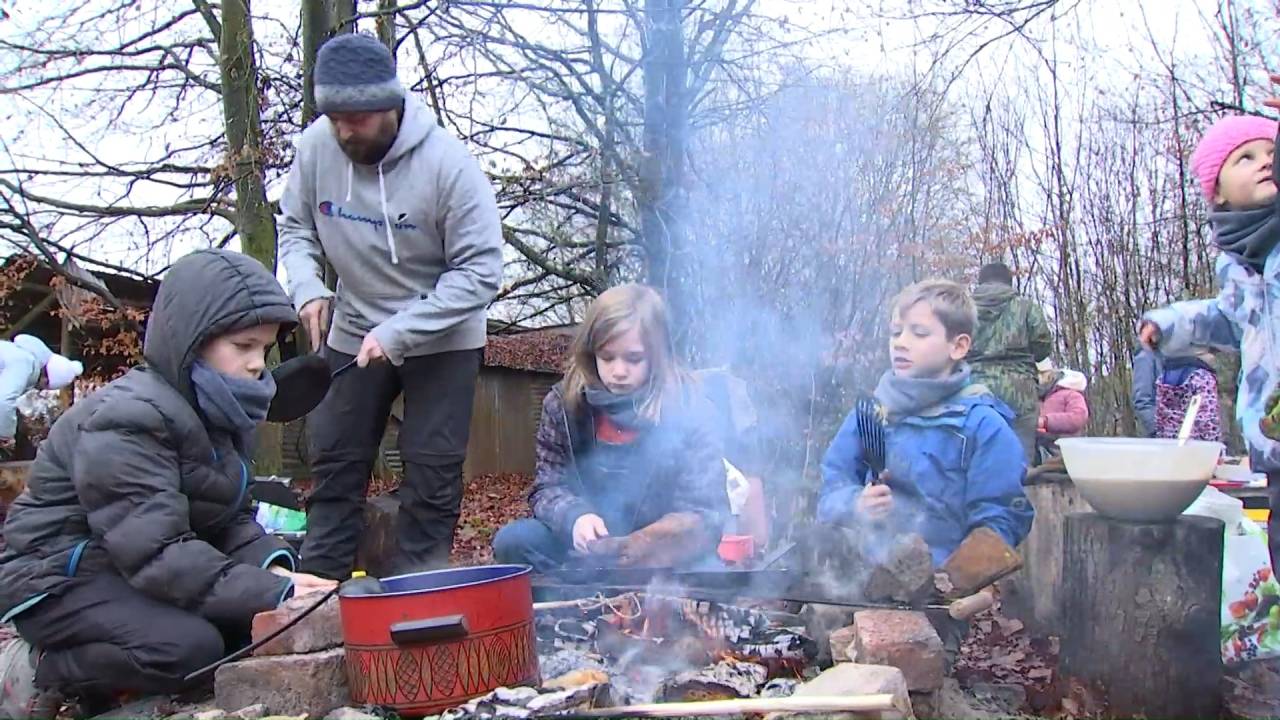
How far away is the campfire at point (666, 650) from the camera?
2381 mm

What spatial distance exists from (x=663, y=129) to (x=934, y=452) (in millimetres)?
4078

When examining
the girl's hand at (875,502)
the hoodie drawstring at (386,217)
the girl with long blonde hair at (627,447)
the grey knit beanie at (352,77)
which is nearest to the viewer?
the girl's hand at (875,502)

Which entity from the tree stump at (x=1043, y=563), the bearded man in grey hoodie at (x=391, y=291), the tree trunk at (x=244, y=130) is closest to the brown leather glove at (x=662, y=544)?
the bearded man in grey hoodie at (x=391, y=291)

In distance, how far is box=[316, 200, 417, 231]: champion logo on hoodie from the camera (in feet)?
11.5

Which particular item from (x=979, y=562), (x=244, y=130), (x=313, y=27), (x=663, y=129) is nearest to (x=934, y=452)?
(x=979, y=562)

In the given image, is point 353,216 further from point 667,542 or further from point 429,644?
point 429,644

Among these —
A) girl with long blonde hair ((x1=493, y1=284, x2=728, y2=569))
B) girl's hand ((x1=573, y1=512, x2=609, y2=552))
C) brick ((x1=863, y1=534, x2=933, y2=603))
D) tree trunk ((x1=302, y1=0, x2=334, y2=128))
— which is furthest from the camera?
tree trunk ((x1=302, y1=0, x2=334, y2=128))

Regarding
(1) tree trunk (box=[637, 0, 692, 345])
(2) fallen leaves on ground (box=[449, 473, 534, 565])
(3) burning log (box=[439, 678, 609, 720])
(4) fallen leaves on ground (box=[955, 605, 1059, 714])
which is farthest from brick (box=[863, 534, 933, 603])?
(1) tree trunk (box=[637, 0, 692, 345])

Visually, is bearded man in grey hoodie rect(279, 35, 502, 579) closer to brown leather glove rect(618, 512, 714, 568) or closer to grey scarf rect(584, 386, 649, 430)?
grey scarf rect(584, 386, 649, 430)

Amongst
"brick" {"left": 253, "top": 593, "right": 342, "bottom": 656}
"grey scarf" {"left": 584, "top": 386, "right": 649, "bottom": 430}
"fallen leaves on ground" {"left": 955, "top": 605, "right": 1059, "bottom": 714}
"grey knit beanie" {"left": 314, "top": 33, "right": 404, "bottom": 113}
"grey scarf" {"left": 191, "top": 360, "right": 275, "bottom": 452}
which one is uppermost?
"grey knit beanie" {"left": 314, "top": 33, "right": 404, "bottom": 113}

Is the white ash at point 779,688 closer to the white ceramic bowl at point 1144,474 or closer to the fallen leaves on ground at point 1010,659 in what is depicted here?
the fallen leaves on ground at point 1010,659

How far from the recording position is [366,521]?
12.4ft

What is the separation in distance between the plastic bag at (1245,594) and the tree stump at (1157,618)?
718mm

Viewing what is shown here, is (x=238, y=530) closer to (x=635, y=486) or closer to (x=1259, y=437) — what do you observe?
(x=635, y=486)
